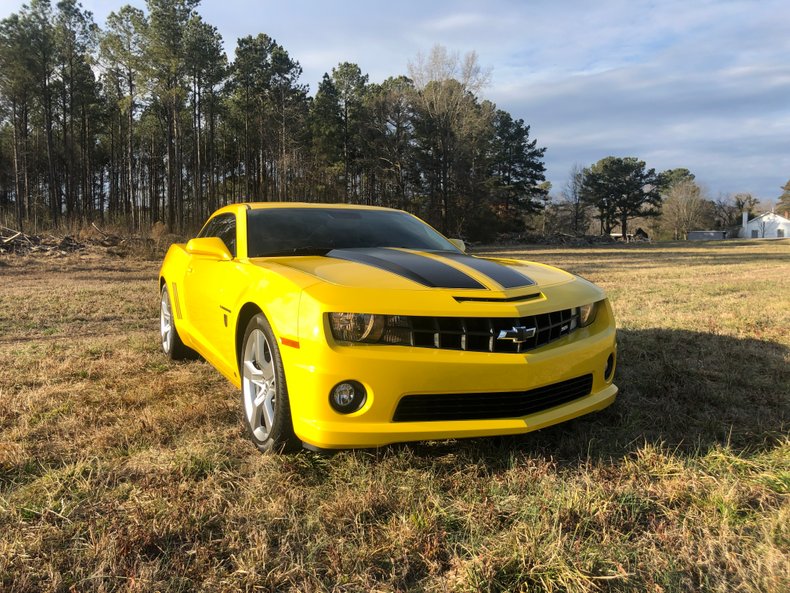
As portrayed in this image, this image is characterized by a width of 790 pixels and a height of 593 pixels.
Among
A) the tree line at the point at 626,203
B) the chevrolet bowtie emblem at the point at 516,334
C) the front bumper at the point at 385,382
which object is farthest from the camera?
the tree line at the point at 626,203

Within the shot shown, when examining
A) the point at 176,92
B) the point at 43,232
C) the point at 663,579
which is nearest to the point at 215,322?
the point at 663,579

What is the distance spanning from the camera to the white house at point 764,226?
8712 cm

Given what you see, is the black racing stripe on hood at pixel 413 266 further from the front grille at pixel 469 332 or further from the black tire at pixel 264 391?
the black tire at pixel 264 391

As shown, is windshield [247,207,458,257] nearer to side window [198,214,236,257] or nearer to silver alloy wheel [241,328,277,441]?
side window [198,214,236,257]

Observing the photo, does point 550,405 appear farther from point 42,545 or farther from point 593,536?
point 42,545

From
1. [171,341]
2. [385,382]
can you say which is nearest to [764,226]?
[171,341]

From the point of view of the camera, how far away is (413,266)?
275cm

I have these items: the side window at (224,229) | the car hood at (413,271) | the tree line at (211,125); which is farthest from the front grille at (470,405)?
the tree line at (211,125)

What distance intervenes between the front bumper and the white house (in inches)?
4093

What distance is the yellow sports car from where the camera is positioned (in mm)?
2195

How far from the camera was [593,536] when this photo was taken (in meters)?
1.89

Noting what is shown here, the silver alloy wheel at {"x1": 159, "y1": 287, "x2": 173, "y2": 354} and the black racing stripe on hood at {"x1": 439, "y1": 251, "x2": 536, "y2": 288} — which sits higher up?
the black racing stripe on hood at {"x1": 439, "y1": 251, "x2": 536, "y2": 288}

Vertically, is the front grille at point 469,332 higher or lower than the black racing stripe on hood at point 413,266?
lower

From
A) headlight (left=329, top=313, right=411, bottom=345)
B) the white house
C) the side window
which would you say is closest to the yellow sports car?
headlight (left=329, top=313, right=411, bottom=345)
